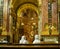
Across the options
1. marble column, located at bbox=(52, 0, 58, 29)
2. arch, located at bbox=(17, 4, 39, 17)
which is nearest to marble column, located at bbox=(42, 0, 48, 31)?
marble column, located at bbox=(52, 0, 58, 29)

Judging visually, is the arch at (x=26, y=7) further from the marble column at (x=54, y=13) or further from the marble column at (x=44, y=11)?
the marble column at (x=54, y=13)

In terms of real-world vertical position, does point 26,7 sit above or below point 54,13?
above

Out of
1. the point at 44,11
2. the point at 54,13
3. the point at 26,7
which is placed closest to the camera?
the point at 54,13

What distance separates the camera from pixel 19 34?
63.9ft

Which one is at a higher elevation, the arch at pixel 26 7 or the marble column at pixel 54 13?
the arch at pixel 26 7

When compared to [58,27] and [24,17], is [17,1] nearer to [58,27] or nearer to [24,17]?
[24,17]

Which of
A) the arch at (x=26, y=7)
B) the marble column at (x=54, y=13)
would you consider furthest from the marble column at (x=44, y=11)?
the arch at (x=26, y=7)

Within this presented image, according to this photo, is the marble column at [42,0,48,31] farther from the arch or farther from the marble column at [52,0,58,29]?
the arch

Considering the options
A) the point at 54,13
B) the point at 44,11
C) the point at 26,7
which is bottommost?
the point at 54,13

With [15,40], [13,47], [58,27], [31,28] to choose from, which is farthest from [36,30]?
[13,47]

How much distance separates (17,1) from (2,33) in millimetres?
4814

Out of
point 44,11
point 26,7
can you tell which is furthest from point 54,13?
point 26,7

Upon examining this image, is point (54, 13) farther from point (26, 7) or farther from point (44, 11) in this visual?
point (26, 7)

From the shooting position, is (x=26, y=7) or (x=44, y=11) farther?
(x=26, y=7)
